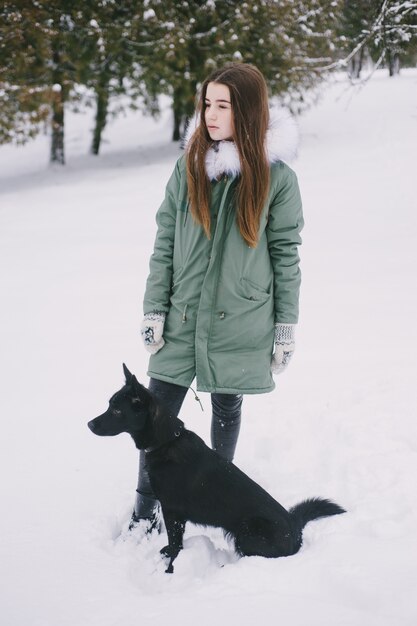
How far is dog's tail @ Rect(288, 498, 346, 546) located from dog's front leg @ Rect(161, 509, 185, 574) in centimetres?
51

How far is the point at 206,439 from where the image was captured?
3822 millimetres

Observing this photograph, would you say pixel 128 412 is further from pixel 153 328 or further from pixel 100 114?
pixel 100 114

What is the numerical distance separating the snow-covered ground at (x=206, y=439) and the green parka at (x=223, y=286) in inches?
31.7

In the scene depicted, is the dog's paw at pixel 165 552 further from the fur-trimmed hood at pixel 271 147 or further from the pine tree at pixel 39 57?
the pine tree at pixel 39 57

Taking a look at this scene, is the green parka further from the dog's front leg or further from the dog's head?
the dog's front leg

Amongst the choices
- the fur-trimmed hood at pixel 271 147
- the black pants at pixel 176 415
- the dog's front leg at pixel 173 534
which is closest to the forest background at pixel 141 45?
the fur-trimmed hood at pixel 271 147

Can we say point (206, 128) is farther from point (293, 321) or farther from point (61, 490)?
point (61, 490)

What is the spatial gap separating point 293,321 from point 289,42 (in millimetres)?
12012

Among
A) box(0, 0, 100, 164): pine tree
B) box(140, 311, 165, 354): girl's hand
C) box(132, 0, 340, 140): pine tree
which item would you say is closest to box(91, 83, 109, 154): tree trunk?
box(0, 0, 100, 164): pine tree

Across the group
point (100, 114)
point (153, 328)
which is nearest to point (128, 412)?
point (153, 328)

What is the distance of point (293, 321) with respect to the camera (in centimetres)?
281

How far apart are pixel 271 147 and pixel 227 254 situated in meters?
0.51

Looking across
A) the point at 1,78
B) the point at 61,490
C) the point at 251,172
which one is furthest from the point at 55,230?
the point at 251,172

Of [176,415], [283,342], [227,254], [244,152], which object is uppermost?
[244,152]
